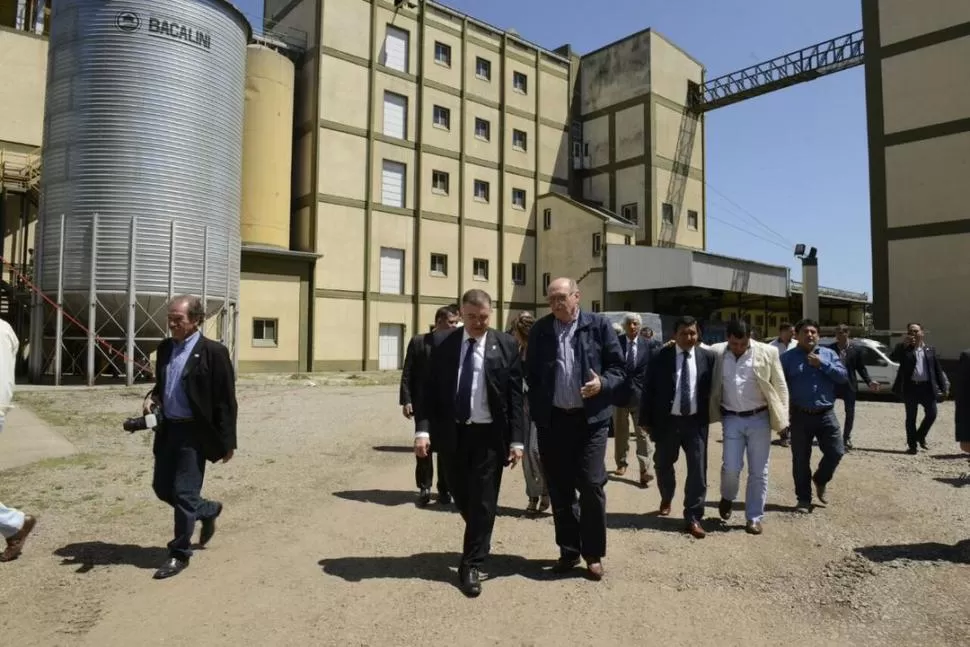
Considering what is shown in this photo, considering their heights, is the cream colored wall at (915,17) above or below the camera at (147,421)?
above

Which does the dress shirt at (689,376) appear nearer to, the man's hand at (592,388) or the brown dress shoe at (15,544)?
the man's hand at (592,388)

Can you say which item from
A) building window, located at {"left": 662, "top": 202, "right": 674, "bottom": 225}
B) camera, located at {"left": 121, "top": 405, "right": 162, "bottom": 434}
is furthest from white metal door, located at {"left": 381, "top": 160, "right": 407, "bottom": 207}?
camera, located at {"left": 121, "top": 405, "right": 162, "bottom": 434}

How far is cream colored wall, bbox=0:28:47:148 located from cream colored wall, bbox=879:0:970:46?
1302 inches

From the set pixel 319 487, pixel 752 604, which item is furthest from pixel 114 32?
pixel 752 604

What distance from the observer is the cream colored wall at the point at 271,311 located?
1056 inches

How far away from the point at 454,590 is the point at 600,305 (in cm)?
2927

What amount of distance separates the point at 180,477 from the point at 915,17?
3067 centimetres

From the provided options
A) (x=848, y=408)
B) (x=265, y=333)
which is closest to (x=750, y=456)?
(x=848, y=408)

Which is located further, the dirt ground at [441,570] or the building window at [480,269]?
the building window at [480,269]

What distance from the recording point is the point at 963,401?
16.6 feet

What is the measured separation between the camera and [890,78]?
84.2 ft

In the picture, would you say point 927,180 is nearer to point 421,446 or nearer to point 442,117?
point 442,117

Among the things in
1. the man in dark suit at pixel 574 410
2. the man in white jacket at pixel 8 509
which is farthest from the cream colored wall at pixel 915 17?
the man in white jacket at pixel 8 509

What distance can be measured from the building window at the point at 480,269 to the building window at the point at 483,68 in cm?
988
